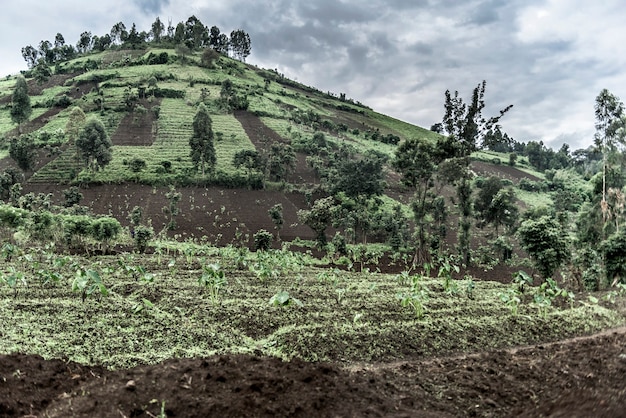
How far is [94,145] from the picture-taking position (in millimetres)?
48688

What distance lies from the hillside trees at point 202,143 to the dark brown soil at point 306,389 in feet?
153

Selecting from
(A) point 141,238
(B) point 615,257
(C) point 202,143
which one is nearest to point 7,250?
(A) point 141,238

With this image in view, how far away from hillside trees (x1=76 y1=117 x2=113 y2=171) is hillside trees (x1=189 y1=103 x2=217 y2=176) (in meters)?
10.0

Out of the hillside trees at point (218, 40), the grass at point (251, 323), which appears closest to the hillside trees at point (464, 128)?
the grass at point (251, 323)

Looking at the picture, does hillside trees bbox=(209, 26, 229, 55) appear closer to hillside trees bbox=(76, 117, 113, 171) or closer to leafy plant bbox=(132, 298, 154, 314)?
hillside trees bbox=(76, 117, 113, 171)

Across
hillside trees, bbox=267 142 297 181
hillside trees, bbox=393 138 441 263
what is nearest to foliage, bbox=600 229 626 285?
hillside trees, bbox=393 138 441 263

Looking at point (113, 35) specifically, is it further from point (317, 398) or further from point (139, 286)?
point (317, 398)

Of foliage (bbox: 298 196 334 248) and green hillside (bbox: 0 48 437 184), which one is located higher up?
green hillside (bbox: 0 48 437 184)

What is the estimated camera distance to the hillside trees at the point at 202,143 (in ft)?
170

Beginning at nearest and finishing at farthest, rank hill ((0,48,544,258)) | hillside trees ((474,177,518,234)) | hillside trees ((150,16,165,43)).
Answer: hillside trees ((474,177,518,234)), hill ((0,48,544,258)), hillside trees ((150,16,165,43))

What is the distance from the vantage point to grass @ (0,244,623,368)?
841 cm

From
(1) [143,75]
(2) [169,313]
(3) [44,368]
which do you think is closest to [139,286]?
(2) [169,313]

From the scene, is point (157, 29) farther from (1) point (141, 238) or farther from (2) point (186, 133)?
(1) point (141, 238)

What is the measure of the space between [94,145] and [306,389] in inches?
2004
